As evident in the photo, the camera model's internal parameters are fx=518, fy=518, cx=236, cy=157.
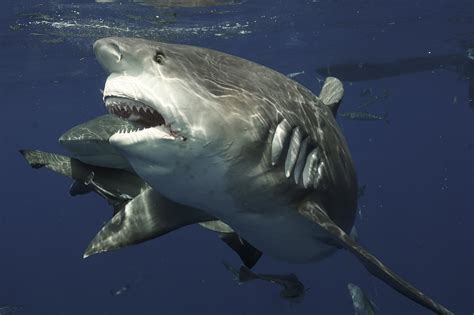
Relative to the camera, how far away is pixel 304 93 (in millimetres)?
4570

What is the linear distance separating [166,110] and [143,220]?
1849mm

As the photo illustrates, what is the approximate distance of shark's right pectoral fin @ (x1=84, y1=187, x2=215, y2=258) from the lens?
178 inches

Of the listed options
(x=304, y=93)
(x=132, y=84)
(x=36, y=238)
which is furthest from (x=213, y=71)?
(x=36, y=238)

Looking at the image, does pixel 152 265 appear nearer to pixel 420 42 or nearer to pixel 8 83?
pixel 8 83

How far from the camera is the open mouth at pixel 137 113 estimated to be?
3.01m

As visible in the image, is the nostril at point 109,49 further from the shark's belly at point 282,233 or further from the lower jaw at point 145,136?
the shark's belly at point 282,233

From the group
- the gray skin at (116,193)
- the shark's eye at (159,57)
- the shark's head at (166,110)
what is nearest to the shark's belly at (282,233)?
the gray skin at (116,193)

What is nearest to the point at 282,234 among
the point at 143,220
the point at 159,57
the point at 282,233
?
the point at 282,233

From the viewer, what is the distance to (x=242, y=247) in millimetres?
5609

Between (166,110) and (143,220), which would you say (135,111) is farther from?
(143,220)

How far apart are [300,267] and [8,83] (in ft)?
82.2

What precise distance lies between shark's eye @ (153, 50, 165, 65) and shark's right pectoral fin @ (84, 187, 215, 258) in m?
1.68

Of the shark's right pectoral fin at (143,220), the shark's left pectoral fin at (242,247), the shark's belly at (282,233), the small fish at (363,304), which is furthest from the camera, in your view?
the small fish at (363,304)

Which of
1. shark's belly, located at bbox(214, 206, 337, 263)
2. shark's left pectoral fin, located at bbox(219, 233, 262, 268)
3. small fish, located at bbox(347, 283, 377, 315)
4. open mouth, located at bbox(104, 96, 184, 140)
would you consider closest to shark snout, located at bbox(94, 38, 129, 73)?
open mouth, located at bbox(104, 96, 184, 140)
